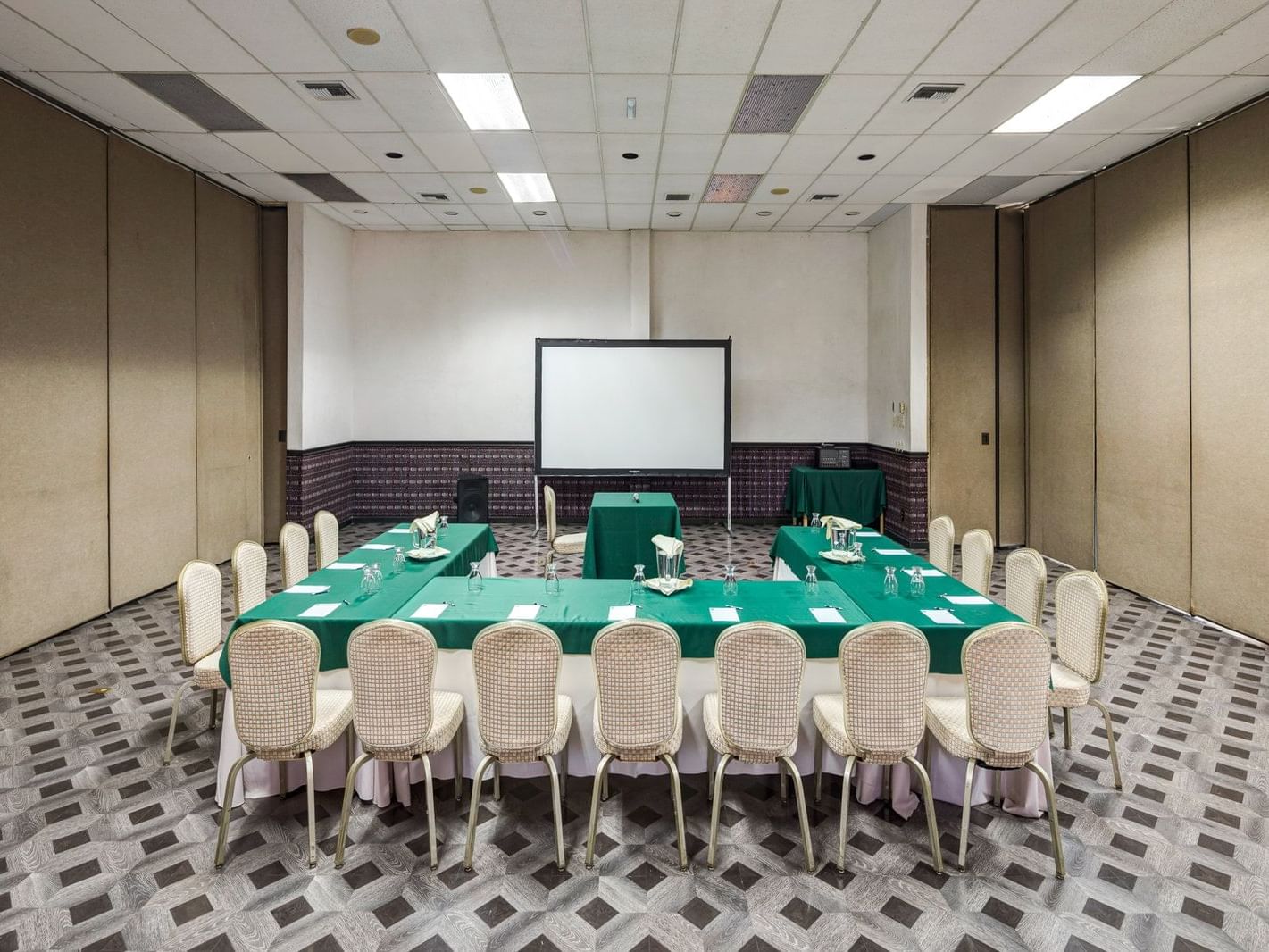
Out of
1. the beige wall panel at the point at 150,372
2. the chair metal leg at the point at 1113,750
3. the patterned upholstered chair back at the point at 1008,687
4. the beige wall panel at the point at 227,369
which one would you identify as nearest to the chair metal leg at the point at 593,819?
the patterned upholstered chair back at the point at 1008,687

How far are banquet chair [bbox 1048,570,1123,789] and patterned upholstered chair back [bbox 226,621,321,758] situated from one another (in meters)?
3.25

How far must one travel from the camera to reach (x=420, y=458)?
10.2 meters

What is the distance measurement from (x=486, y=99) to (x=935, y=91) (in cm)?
339

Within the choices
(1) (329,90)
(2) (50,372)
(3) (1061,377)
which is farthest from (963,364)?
(2) (50,372)

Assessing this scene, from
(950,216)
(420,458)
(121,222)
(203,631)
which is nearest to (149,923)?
(203,631)

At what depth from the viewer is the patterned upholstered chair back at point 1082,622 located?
335cm

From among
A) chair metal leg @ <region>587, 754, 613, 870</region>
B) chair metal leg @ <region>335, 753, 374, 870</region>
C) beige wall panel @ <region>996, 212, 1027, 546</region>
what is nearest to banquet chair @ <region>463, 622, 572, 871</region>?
chair metal leg @ <region>587, 754, 613, 870</region>

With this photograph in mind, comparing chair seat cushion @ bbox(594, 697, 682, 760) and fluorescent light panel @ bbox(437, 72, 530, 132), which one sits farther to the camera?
fluorescent light panel @ bbox(437, 72, 530, 132)

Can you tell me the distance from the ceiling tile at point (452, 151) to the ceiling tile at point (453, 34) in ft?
4.37

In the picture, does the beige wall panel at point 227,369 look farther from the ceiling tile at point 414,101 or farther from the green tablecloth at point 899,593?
the green tablecloth at point 899,593

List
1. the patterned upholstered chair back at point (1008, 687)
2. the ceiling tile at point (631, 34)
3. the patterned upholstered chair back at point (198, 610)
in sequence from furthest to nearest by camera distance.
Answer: the ceiling tile at point (631, 34) → the patterned upholstered chair back at point (198, 610) → the patterned upholstered chair back at point (1008, 687)

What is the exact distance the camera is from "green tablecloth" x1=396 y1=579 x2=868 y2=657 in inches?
128

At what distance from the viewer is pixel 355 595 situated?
12.4 ft

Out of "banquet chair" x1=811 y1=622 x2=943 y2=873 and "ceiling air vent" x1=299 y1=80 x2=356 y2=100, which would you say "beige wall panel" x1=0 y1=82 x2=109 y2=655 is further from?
"banquet chair" x1=811 y1=622 x2=943 y2=873
